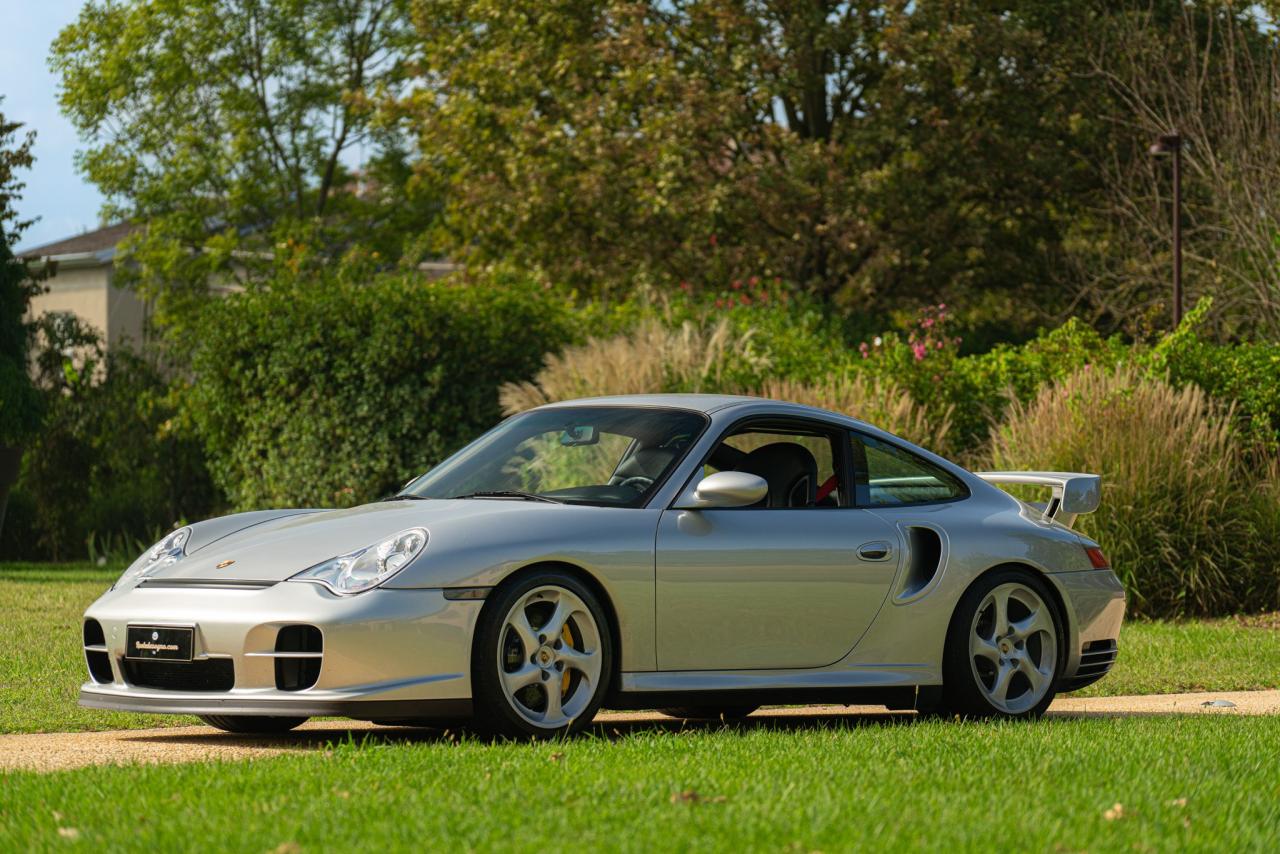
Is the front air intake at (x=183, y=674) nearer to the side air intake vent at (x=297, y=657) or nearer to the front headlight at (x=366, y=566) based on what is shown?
the side air intake vent at (x=297, y=657)

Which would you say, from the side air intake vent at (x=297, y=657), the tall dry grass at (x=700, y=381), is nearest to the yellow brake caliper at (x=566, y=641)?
the side air intake vent at (x=297, y=657)

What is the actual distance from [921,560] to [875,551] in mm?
346

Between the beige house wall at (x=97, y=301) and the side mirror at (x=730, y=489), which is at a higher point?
the beige house wall at (x=97, y=301)

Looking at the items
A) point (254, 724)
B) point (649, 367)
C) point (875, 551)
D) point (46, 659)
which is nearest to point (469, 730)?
point (254, 724)

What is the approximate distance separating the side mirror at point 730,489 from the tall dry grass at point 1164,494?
770cm

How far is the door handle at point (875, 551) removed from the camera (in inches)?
327

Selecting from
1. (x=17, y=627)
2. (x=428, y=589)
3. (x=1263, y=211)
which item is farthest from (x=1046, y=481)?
(x=1263, y=211)

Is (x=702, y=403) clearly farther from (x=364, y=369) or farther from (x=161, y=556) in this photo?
(x=364, y=369)

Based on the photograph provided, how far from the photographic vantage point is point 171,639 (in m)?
7.29

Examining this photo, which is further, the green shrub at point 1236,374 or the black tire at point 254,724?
the green shrub at point 1236,374

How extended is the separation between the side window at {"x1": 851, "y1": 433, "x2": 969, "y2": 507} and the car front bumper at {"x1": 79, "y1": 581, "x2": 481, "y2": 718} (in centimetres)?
229

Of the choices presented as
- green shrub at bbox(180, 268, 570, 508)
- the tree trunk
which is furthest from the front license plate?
the tree trunk

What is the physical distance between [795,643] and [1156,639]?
227 inches

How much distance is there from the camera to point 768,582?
800 cm
